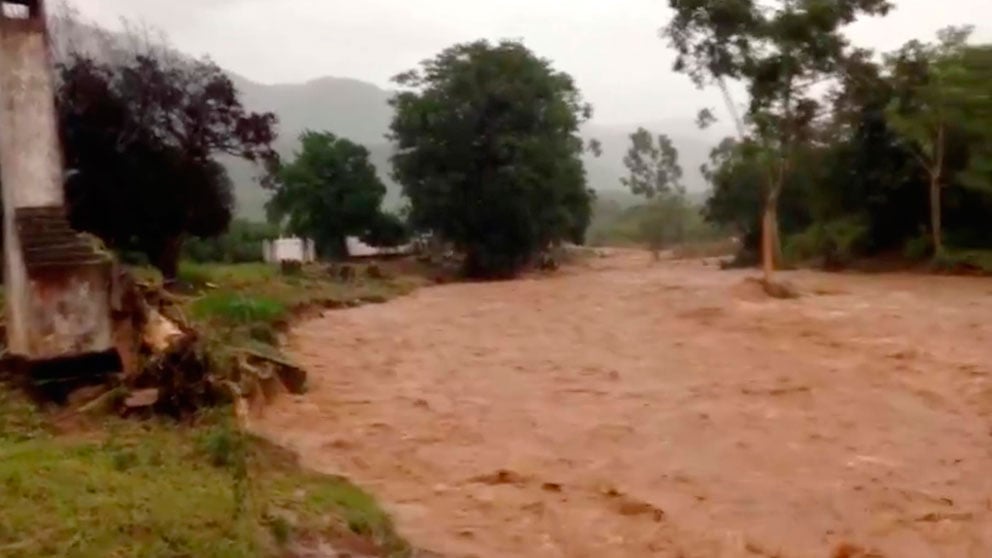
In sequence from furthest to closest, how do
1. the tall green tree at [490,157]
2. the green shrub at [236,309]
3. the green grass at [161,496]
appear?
the tall green tree at [490,157] < the green shrub at [236,309] < the green grass at [161,496]

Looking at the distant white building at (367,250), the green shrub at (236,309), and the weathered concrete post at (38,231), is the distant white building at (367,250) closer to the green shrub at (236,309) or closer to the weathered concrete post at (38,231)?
the green shrub at (236,309)

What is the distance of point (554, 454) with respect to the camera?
26.8 ft

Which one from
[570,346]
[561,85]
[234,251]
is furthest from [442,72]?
[570,346]

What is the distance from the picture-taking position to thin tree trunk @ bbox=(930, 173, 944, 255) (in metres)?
23.2

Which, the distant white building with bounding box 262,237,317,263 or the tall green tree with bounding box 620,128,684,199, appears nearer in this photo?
the distant white building with bounding box 262,237,317,263

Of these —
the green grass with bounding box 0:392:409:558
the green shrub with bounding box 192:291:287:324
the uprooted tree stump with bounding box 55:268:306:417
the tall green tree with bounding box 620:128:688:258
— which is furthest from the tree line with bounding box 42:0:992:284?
the tall green tree with bounding box 620:128:688:258

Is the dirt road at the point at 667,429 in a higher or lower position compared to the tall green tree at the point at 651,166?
lower

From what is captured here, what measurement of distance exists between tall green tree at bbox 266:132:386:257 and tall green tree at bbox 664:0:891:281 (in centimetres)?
1070

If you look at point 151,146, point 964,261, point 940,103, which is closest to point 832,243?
point 964,261

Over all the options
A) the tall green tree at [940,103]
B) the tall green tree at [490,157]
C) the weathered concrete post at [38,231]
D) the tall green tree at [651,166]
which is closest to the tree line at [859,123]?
the tall green tree at [940,103]

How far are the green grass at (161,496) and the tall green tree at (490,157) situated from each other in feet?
67.7

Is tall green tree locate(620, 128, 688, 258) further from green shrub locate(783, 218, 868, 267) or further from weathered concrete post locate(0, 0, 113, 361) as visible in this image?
weathered concrete post locate(0, 0, 113, 361)

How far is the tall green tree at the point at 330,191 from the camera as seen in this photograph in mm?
30391

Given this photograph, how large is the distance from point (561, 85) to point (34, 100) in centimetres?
2276
